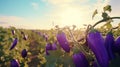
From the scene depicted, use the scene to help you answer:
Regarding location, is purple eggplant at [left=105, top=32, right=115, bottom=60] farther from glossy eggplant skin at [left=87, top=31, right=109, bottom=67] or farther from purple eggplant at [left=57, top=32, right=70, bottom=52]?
purple eggplant at [left=57, top=32, right=70, bottom=52]

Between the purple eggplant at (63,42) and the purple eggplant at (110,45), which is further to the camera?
the purple eggplant at (63,42)

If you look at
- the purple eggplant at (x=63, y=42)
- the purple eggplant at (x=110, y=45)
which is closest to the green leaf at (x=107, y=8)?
the purple eggplant at (x=63, y=42)

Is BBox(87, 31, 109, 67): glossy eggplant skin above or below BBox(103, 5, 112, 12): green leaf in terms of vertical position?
below

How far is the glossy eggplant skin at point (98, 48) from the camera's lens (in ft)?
4.45

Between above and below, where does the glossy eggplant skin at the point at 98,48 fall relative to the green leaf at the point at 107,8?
below

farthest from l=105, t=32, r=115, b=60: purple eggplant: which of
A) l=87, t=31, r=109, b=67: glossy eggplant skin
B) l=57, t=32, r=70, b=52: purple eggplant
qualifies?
l=57, t=32, r=70, b=52: purple eggplant

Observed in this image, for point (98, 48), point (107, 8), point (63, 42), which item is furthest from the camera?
point (107, 8)

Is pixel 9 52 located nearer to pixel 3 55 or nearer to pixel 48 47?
pixel 3 55

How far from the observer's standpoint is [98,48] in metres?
1.39

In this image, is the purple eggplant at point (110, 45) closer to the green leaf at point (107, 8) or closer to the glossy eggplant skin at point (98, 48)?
the glossy eggplant skin at point (98, 48)

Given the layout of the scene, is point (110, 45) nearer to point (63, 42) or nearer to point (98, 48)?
point (98, 48)

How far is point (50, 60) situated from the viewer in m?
1.70

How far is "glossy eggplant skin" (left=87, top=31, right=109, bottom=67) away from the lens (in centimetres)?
136

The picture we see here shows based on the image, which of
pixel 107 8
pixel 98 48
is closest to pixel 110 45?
pixel 98 48
